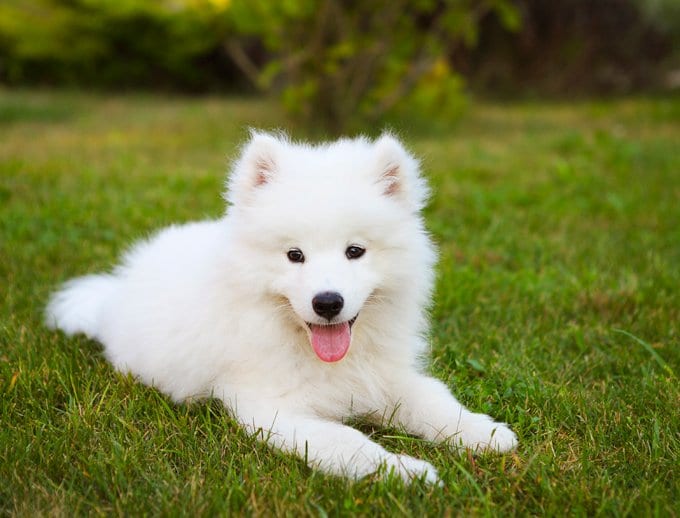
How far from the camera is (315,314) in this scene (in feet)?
7.12

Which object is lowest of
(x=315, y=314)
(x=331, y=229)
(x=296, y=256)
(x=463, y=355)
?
(x=463, y=355)

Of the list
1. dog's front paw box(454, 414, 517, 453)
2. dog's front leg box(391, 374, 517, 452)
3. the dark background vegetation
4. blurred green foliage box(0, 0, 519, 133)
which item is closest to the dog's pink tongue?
dog's front leg box(391, 374, 517, 452)

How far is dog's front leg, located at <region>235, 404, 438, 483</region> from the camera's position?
205 centimetres

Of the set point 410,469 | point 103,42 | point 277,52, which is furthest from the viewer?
point 103,42

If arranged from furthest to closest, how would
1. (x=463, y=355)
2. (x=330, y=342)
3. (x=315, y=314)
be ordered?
1. (x=463, y=355)
2. (x=330, y=342)
3. (x=315, y=314)

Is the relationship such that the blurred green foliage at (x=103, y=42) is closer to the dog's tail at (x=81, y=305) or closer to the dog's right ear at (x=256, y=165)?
the dog's tail at (x=81, y=305)

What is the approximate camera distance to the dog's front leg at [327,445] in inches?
80.6

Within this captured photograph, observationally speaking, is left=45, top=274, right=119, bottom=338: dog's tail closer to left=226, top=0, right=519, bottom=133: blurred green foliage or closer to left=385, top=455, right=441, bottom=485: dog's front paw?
left=385, top=455, right=441, bottom=485: dog's front paw

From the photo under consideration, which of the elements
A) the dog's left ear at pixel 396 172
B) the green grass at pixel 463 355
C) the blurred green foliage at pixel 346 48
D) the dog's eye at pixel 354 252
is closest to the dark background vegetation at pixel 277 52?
the blurred green foliage at pixel 346 48

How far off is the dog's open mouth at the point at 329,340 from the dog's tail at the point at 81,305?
119 cm

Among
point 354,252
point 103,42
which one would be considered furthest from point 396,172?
point 103,42

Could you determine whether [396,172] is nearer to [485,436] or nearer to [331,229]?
[331,229]

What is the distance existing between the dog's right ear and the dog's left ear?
35 cm

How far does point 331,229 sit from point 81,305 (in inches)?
60.0
